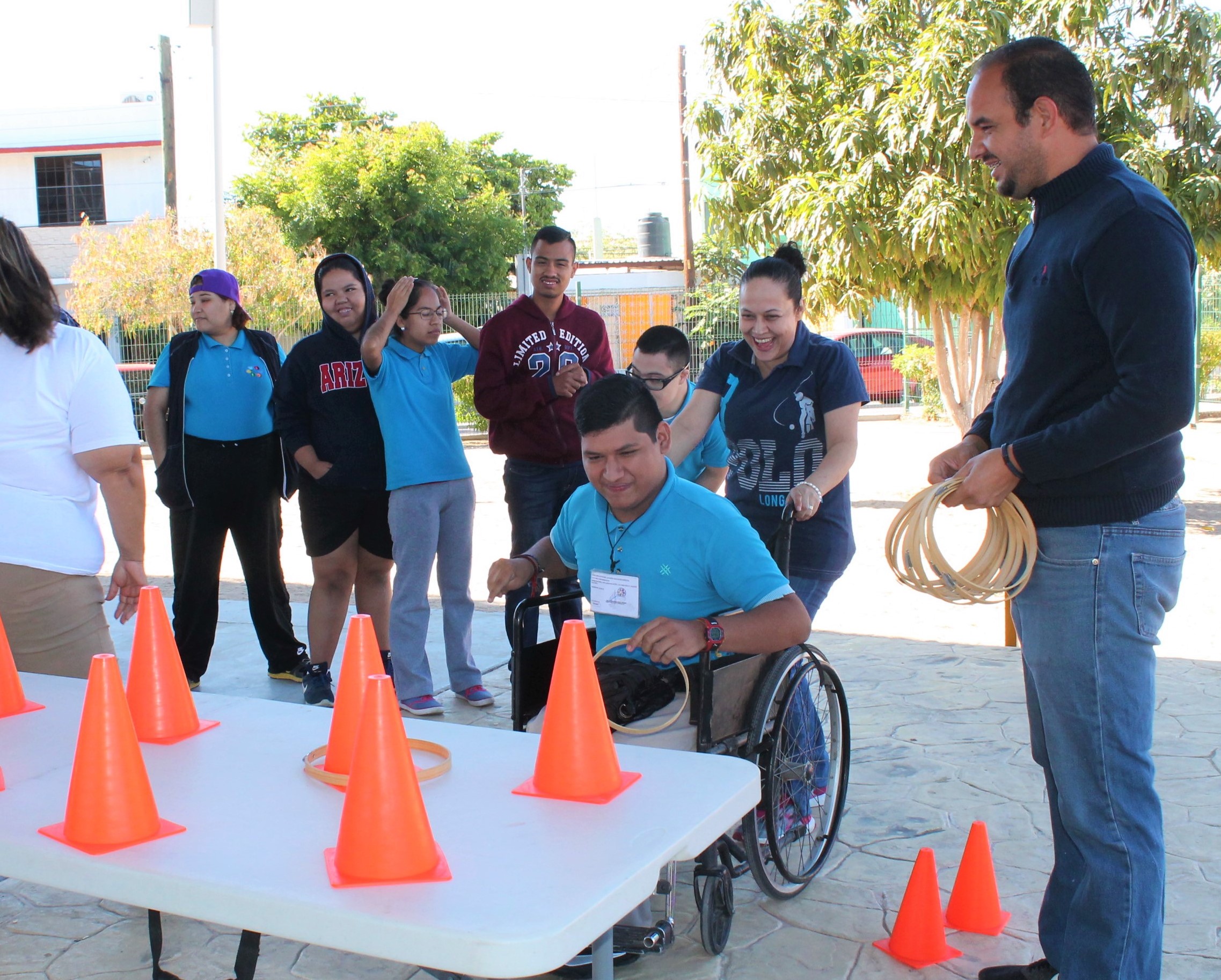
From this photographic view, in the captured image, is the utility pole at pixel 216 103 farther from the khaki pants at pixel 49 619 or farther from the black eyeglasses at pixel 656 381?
the khaki pants at pixel 49 619

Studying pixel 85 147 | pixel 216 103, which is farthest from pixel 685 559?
pixel 85 147

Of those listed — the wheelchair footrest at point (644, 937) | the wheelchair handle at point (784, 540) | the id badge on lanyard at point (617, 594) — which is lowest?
the wheelchair footrest at point (644, 937)

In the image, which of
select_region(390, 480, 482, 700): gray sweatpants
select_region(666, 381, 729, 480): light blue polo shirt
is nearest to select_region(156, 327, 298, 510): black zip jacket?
select_region(390, 480, 482, 700): gray sweatpants

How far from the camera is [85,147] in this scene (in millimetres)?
28703

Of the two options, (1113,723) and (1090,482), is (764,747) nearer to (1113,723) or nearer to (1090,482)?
(1113,723)

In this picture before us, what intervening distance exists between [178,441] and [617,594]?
3.07 metres

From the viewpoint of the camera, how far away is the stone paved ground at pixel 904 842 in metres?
2.92

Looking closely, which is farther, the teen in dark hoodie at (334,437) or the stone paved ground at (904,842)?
the teen in dark hoodie at (334,437)

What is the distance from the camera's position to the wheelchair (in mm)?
2785

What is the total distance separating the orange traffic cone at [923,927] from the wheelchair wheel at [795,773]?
0.36 meters

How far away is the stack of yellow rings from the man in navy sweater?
54 mm

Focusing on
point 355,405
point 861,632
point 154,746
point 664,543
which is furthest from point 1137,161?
point 154,746

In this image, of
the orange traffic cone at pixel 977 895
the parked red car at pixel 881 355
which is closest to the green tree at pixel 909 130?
the orange traffic cone at pixel 977 895

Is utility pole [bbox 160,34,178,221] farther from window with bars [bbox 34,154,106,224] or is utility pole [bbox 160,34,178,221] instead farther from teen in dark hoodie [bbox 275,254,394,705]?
teen in dark hoodie [bbox 275,254,394,705]
